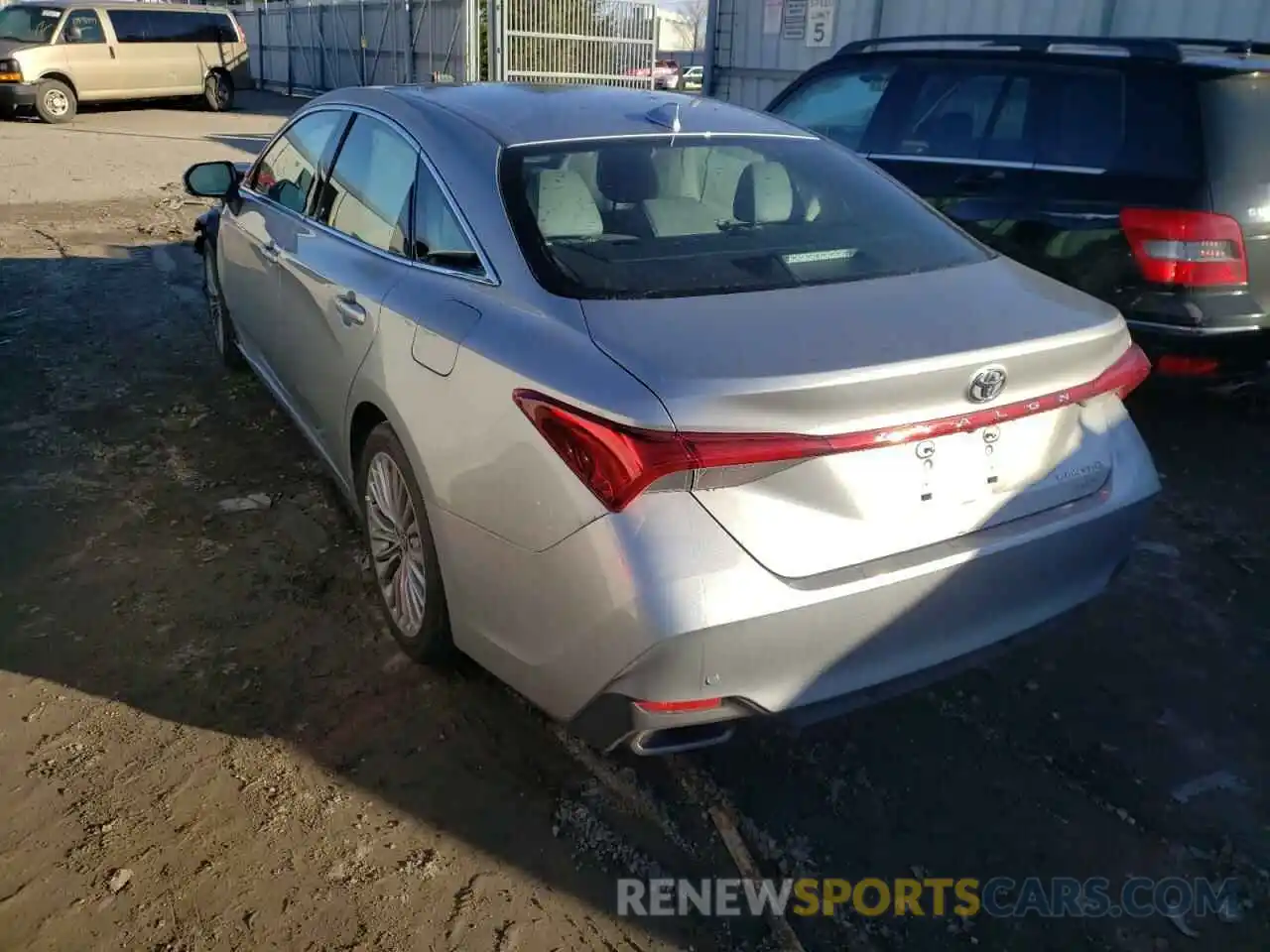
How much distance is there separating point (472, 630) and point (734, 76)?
12018 millimetres

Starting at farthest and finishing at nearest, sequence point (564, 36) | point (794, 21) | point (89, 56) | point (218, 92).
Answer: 1. point (218, 92)
2. point (564, 36)
3. point (89, 56)
4. point (794, 21)

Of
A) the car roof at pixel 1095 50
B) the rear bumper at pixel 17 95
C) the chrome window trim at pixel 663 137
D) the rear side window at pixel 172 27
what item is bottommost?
the rear bumper at pixel 17 95

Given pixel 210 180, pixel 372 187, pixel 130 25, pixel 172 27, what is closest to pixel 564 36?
pixel 172 27

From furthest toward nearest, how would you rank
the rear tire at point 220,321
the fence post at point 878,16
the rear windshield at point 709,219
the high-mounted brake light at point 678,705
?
1. the fence post at point 878,16
2. the rear tire at point 220,321
3. the rear windshield at point 709,219
4. the high-mounted brake light at point 678,705

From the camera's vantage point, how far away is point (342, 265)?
3.54 meters

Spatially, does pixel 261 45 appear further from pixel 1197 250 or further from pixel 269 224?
pixel 1197 250

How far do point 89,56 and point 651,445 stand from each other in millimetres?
20431

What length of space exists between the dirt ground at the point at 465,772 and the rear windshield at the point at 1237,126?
143 cm

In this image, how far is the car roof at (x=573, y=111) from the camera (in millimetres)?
3195

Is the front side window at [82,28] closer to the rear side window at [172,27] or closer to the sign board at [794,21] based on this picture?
the rear side window at [172,27]

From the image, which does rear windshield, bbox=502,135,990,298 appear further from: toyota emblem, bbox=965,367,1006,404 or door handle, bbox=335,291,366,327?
door handle, bbox=335,291,366,327

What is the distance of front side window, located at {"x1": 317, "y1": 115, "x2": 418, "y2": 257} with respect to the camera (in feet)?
10.9

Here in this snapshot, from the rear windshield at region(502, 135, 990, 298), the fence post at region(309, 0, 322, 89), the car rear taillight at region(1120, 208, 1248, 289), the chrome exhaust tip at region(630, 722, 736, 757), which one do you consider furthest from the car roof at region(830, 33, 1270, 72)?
the fence post at region(309, 0, 322, 89)

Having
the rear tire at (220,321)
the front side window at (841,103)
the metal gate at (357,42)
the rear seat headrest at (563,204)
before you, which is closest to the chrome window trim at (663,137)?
the rear seat headrest at (563,204)
